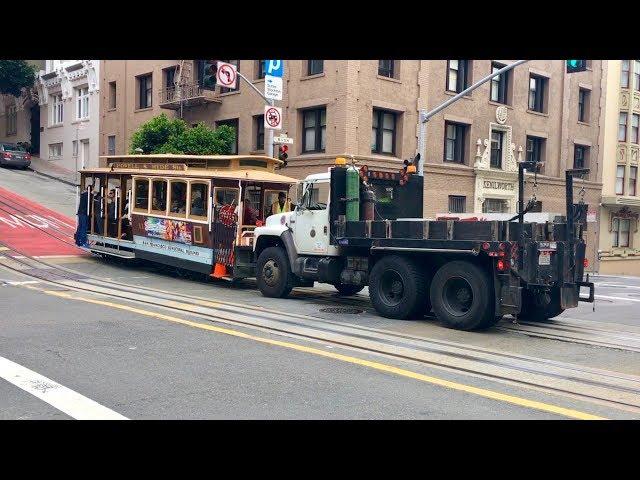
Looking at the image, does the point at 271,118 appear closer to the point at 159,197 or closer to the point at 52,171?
the point at 159,197

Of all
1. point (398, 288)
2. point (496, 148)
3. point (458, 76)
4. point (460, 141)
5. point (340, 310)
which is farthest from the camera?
point (496, 148)

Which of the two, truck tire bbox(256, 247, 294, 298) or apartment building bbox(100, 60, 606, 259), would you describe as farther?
apartment building bbox(100, 60, 606, 259)

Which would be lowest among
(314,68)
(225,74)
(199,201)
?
(199,201)

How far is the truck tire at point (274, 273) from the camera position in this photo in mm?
14070

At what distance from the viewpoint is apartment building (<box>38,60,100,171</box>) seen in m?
42.5

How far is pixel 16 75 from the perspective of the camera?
5047 centimetres

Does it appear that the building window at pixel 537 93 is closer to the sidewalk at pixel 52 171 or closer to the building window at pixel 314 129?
the building window at pixel 314 129

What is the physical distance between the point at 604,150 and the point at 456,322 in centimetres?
3085

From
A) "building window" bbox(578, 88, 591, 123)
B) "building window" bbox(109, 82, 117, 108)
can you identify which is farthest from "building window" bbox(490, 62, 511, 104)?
"building window" bbox(109, 82, 117, 108)

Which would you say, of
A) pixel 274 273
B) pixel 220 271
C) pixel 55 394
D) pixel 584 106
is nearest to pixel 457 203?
pixel 584 106

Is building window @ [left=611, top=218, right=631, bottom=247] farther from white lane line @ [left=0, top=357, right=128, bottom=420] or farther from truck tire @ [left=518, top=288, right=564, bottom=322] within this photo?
white lane line @ [left=0, top=357, right=128, bottom=420]

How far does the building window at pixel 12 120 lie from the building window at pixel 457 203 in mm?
42063

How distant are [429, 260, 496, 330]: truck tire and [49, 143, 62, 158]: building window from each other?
4288 centimetres

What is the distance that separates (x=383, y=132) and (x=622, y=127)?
1896 cm
